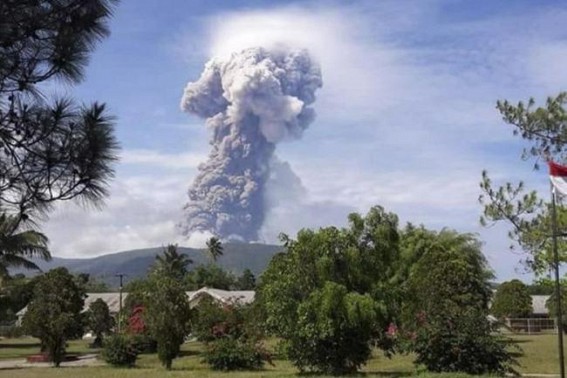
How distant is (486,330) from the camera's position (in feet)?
69.7

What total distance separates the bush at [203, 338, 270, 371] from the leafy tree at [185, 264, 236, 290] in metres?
59.6

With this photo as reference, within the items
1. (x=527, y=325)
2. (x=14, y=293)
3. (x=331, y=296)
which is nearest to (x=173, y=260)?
(x=14, y=293)

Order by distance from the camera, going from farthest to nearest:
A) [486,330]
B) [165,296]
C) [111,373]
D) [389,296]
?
[165,296] → [111,373] → [389,296] → [486,330]

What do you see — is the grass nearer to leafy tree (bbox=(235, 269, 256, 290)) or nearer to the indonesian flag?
the indonesian flag

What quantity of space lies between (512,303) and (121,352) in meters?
47.5

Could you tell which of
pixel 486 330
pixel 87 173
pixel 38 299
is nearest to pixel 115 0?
pixel 87 173

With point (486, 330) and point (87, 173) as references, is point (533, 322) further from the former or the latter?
point (87, 173)

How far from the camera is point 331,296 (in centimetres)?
2277

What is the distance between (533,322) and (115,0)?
6567cm

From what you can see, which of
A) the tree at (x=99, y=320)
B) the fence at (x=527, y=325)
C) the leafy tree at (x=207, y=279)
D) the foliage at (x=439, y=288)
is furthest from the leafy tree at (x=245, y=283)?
the foliage at (x=439, y=288)

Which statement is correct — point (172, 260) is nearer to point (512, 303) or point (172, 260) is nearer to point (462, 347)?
point (512, 303)

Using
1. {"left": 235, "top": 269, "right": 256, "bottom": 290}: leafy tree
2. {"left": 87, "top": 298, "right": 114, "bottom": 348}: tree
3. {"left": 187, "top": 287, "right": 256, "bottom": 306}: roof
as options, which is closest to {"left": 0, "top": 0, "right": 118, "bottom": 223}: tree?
{"left": 187, "top": 287, "right": 256, "bottom": 306}: roof

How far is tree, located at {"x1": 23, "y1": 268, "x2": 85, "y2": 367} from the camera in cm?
3353

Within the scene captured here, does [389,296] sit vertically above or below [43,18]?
below
